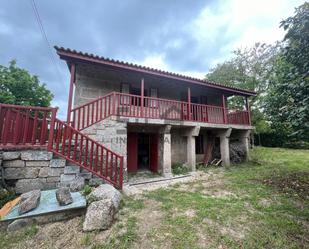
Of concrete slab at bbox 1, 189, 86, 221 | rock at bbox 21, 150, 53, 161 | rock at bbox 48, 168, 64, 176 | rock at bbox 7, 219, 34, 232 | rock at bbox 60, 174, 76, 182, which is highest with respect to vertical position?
rock at bbox 21, 150, 53, 161

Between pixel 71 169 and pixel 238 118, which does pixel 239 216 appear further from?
pixel 238 118

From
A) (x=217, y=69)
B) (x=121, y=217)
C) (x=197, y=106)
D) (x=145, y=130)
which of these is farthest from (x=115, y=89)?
(x=217, y=69)

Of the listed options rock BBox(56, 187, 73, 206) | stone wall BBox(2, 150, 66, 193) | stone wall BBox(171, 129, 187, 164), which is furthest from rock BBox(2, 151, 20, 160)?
stone wall BBox(171, 129, 187, 164)

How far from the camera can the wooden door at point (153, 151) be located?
798cm

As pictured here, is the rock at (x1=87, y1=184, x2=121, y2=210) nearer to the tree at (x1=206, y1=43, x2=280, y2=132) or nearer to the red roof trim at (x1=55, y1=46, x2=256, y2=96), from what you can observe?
the red roof trim at (x1=55, y1=46, x2=256, y2=96)

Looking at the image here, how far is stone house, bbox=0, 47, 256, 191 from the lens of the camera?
14.8ft

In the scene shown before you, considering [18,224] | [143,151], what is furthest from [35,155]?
[143,151]

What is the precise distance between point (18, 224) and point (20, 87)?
17.4 metres

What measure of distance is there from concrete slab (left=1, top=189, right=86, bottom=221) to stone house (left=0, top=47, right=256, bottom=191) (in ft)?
3.11

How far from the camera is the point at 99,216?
2715 mm

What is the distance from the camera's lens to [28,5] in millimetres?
6543

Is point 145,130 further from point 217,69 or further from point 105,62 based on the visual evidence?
point 217,69

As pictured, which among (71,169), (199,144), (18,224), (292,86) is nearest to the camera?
(18,224)

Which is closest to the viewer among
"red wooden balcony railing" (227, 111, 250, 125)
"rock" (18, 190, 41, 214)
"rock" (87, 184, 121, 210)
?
"rock" (18, 190, 41, 214)
